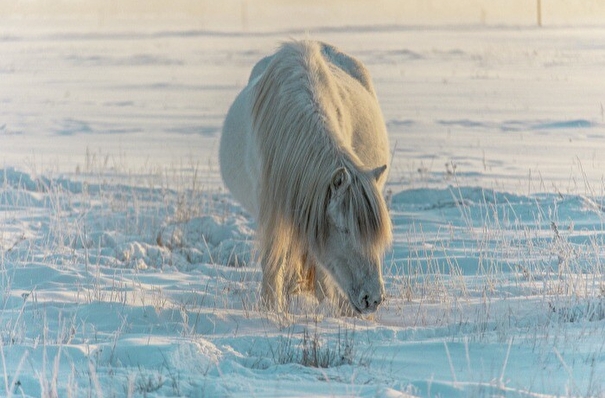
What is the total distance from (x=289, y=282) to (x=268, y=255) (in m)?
0.40

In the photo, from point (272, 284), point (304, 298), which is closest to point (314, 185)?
point (272, 284)

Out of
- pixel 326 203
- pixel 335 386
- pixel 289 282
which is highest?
pixel 326 203

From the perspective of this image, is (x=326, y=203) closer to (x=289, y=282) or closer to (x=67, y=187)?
(x=289, y=282)

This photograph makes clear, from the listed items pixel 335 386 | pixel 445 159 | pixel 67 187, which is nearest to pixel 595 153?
pixel 445 159

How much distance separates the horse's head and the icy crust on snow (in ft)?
0.65

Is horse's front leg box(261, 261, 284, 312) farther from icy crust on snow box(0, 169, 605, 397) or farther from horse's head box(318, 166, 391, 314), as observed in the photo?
horse's head box(318, 166, 391, 314)

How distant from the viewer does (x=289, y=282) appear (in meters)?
5.86

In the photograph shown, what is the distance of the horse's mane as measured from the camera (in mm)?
4711

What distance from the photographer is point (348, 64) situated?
7.41 m

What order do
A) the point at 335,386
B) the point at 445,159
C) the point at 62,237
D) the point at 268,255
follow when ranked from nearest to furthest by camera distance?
the point at 335,386
the point at 268,255
the point at 62,237
the point at 445,159

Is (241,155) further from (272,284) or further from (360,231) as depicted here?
(360,231)

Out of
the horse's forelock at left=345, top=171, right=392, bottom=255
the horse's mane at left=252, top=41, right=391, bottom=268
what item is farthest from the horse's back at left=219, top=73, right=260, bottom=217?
the horse's forelock at left=345, top=171, right=392, bottom=255

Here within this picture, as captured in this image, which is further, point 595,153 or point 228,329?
point 595,153

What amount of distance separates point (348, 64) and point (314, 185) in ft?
9.03
